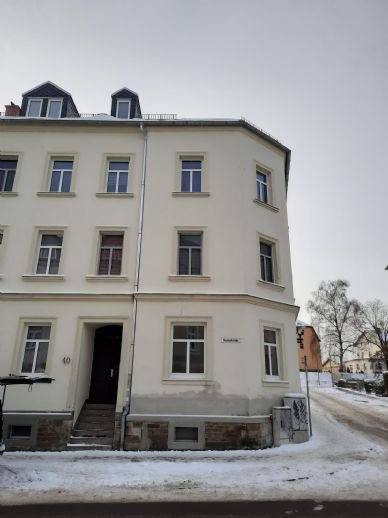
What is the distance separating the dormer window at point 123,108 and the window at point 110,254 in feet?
22.3

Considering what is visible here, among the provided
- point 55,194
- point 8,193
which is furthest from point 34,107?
point 55,194

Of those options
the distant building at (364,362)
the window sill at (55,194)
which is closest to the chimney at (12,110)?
the window sill at (55,194)

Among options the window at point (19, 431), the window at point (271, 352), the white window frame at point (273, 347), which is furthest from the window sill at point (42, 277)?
the window at point (271, 352)

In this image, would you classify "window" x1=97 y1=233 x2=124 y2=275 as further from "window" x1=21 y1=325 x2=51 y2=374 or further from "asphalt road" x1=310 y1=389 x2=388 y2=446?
"asphalt road" x1=310 y1=389 x2=388 y2=446

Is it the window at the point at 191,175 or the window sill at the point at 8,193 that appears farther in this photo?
the window at the point at 191,175

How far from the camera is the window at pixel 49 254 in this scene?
1436 cm

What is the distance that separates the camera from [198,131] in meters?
16.3

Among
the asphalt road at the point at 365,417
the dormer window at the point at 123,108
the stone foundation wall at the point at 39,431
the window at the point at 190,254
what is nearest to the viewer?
the stone foundation wall at the point at 39,431

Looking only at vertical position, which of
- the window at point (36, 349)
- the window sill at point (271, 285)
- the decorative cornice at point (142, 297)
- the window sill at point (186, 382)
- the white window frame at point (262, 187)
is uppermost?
the white window frame at point (262, 187)

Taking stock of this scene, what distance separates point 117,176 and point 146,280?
5165mm

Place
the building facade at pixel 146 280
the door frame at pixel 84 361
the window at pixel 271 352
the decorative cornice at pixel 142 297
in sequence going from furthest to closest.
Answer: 1. the window at pixel 271 352
2. the decorative cornice at pixel 142 297
3. the door frame at pixel 84 361
4. the building facade at pixel 146 280

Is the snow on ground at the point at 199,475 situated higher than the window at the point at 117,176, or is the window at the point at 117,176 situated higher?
the window at the point at 117,176

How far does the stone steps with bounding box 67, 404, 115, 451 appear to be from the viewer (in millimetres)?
11734

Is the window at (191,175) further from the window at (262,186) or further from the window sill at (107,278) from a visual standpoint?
the window sill at (107,278)
